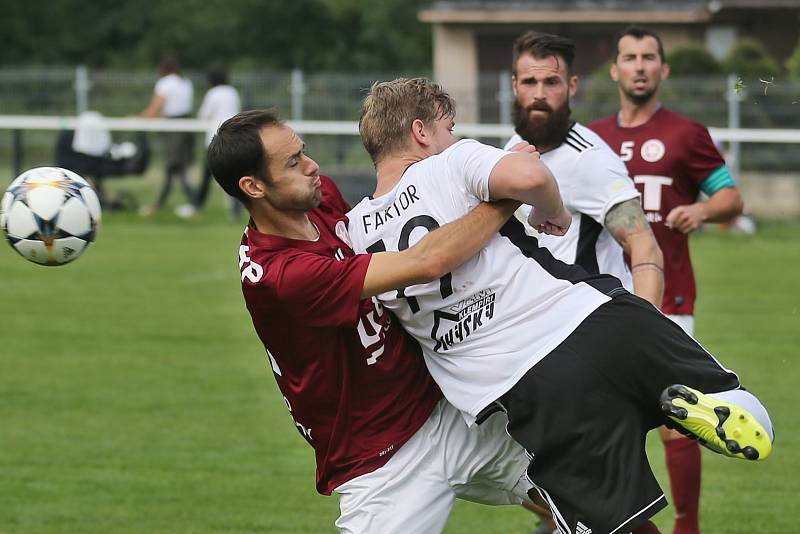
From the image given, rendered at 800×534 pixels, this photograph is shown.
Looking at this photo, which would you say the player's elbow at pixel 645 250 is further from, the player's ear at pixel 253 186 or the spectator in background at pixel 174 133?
the spectator in background at pixel 174 133

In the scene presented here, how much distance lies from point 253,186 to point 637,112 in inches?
127

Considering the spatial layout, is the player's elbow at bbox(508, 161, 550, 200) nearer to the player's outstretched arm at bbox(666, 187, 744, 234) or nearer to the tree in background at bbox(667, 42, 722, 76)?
the player's outstretched arm at bbox(666, 187, 744, 234)

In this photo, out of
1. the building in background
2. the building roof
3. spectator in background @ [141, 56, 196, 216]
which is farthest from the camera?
the building roof

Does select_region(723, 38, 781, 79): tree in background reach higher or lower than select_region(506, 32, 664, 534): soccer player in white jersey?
lower

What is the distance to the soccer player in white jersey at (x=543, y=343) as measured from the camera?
14.0 ft

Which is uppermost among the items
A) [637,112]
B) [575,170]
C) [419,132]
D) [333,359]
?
[419,132]

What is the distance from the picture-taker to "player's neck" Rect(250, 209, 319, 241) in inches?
179

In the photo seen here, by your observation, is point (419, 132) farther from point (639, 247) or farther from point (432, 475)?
point (639, 247)

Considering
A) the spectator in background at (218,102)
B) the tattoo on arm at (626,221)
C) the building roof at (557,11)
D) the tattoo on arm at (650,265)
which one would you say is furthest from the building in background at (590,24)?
the tattoo on arm at (650,265)

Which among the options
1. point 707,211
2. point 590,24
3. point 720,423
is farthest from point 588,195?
point 590,24

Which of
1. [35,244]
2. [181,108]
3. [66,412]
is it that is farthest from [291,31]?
[35,244]

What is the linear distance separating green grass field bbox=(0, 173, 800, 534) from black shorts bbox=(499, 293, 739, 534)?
2595 mm

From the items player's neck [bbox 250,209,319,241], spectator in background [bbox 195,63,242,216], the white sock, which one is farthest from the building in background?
the white sock

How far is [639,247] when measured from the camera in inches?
216
